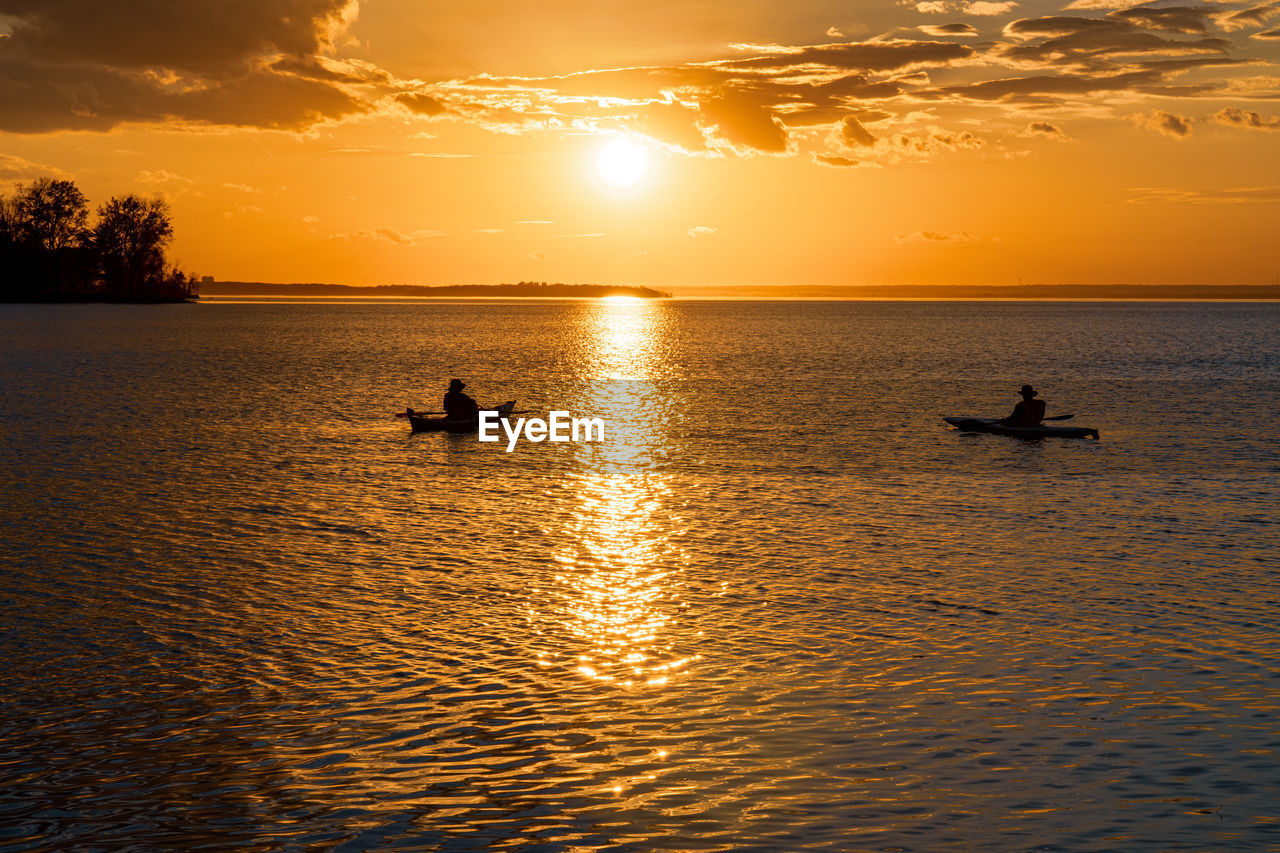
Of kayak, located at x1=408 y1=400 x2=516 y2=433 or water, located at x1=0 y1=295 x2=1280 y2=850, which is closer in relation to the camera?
water, located at x1=0 y1=295 x2=1280 y2=850

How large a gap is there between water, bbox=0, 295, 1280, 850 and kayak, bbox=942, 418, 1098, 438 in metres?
2.72

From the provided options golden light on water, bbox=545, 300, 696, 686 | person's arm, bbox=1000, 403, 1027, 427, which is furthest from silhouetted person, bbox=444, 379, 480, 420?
person's arm, bbox=1000, 403, 1027, 427

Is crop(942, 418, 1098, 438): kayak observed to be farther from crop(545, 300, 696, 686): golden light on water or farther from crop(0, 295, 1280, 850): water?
crop(545, 300, 696, 686): golden light on water

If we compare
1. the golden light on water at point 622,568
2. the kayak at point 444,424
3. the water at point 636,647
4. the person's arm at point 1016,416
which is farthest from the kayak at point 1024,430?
the kayak at point 444,424

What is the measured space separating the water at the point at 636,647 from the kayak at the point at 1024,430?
2720mm

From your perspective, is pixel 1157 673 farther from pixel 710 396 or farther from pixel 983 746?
pixel 710 396

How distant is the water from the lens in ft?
38.1

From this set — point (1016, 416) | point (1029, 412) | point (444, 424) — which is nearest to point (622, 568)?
point (444, 424)

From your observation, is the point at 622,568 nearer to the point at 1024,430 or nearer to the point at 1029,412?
the point at 1024,430

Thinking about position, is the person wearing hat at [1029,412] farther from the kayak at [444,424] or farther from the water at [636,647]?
the kayak at [444,424]

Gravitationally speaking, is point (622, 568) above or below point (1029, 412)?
below

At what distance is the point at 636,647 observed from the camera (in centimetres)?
1766

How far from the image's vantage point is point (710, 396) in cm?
7262

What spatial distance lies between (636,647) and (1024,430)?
111 ft
